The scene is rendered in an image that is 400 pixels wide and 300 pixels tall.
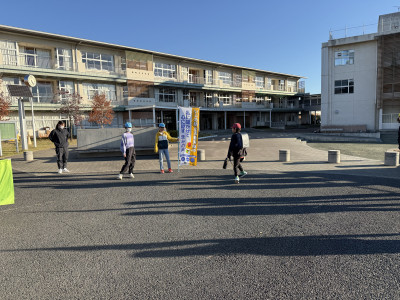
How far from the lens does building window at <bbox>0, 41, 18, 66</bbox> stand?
21734 mm

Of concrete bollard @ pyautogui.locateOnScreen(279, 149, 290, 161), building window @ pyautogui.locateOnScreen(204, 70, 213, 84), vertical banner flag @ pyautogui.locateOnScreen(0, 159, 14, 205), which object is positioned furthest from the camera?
building window @ pyautogui.locateOnScreen(204, 70, 213, 84)

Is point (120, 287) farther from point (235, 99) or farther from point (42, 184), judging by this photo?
point (235, 99)

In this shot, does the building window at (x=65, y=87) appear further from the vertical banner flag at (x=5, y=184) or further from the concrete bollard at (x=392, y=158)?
the concrete bollard at (x=392, y=158)

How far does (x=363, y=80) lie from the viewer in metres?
26.7

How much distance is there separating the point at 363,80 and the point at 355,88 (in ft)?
3.50

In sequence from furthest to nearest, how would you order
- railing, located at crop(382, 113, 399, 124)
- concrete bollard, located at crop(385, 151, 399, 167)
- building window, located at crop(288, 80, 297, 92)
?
1. building window, located at crop(288, 80, 297, 92)
2. railing, located at crop(382, 113, 399, 124)
3. concrete bollard, located at crop(385, 151, 399, 167)

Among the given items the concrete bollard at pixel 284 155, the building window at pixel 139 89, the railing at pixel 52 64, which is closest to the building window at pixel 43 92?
the railing at pixel 52 64

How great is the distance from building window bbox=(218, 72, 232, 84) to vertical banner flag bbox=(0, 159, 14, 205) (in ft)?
119

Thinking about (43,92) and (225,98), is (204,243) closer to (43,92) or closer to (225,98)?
(43,92)

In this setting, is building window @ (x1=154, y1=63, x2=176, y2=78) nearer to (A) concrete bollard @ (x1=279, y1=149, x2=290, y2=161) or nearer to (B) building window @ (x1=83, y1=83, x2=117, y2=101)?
(B) building window @ (x1=83, y1=83, x2=117, y2=101)

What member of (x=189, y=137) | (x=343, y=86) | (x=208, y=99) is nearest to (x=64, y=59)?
(x=208, y=99)

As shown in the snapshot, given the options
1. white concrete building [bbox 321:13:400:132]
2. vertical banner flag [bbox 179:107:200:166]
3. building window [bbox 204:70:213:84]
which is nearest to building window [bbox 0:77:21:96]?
vertical banner flag [bbox 179:107:200:166]

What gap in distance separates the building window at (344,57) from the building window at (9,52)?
107 ft

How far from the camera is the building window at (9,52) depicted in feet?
71.3
